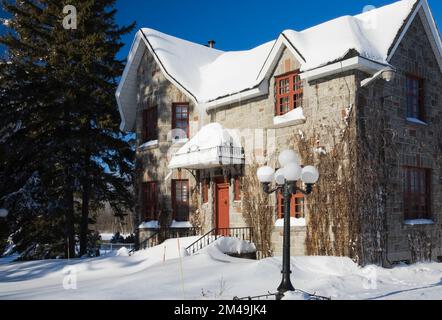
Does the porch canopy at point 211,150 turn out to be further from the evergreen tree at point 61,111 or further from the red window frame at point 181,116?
the evergreen tree at point 61,111

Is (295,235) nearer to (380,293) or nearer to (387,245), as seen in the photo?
(387,245)

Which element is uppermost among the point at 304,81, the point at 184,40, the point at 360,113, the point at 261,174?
the point at 184,40

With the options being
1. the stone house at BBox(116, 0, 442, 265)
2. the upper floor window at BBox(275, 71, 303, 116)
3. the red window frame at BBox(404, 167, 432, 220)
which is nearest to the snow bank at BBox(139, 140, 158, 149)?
the stone house at BBox(116, 0, 442, 265)

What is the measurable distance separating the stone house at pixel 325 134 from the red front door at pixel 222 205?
0.15ft

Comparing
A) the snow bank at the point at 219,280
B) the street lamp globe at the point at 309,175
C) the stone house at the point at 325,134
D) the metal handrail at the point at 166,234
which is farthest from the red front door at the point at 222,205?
the street lamp globe at the point at 309,175

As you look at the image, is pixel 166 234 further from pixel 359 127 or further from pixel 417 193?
pixel 417 193

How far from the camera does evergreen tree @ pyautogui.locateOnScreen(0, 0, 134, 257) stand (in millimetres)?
19391

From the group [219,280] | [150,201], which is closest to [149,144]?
[150,201]

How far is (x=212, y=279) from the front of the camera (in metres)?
10.9

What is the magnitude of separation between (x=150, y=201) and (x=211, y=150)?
16.7 ft

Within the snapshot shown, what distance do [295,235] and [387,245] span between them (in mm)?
2620

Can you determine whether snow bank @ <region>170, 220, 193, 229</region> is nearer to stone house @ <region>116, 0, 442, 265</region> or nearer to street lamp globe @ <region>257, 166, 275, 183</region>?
stone house @ <region>116, 0, 442, 265</region>

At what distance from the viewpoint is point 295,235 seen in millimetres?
14203

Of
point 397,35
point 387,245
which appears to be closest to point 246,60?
point 397,35
